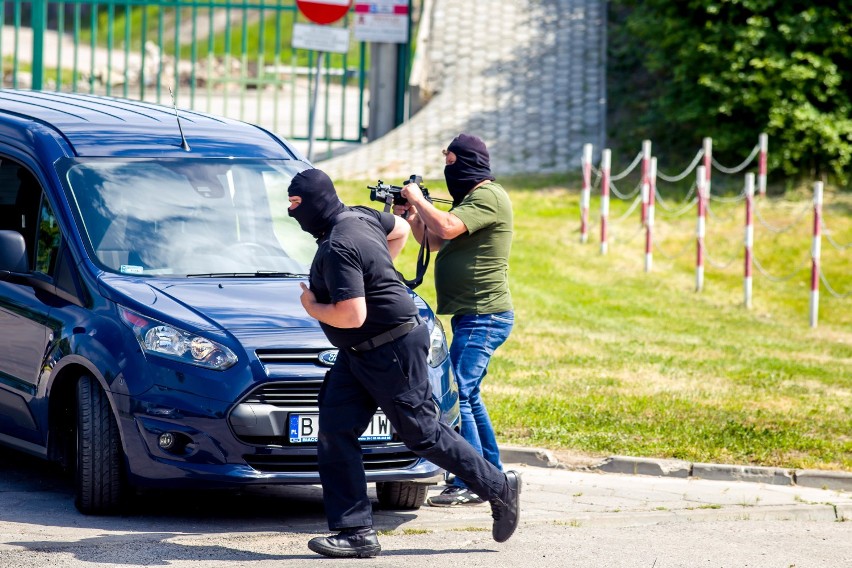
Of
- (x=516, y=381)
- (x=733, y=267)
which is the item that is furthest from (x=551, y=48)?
(x=516, y=381)

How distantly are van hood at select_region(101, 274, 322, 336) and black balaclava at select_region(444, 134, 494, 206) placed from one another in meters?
0.93

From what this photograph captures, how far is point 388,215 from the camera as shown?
6312 millimetres

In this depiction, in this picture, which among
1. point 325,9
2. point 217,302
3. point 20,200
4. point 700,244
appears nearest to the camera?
point 217,302

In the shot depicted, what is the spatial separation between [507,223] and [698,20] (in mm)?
12643

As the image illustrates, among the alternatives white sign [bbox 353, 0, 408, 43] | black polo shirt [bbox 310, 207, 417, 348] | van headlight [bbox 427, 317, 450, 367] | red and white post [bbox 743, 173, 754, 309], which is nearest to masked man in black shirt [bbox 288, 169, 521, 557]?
black polo shirt [bbox 310, 207, 417, 348]

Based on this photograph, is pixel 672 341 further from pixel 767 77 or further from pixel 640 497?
pixel 767 77

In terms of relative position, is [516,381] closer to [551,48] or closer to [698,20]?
[698,20]

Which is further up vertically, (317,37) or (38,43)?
(317,37)

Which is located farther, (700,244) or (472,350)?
(700,244)

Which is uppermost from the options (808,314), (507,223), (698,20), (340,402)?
(698,20)

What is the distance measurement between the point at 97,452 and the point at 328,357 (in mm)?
1125

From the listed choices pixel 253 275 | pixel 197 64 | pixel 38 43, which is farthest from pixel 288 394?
pixel 197 64

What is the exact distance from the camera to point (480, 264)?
22.9 feet

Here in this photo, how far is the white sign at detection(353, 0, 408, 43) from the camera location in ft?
64.4
